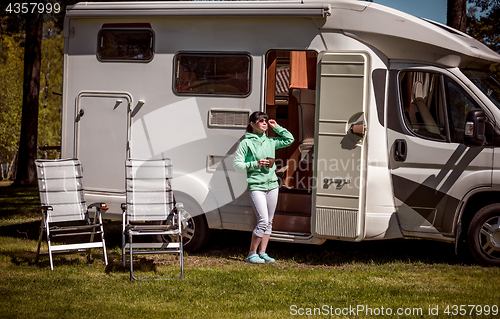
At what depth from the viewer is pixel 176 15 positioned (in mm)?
6238

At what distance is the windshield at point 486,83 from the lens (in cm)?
559

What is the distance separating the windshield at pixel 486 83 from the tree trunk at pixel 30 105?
1268 centimetres

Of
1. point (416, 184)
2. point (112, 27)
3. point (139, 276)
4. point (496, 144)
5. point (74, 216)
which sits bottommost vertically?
point (139, 276)

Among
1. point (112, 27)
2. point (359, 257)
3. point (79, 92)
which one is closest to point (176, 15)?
point (112, 27)

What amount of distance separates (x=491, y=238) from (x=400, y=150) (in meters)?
1.35

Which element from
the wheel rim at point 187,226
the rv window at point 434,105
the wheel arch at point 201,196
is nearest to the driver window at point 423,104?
the rv window at point 434,105

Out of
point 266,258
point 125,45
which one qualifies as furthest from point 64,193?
point 266,258

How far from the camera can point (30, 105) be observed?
1509 centimetres

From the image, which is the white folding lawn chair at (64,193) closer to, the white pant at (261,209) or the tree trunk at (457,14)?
the white pant at (261,209)

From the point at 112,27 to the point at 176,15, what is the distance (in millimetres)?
927

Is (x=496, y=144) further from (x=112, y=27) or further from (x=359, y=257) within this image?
(x=112, y=27)

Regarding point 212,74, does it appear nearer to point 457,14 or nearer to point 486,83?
point 486,83

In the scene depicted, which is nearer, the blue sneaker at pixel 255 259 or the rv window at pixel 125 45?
the blue sneaker at pixel 255 259
